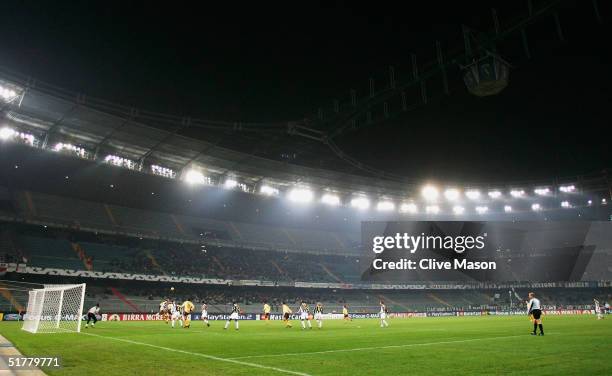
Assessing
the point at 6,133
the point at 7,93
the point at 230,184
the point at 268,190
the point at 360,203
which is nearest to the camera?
the point at 7,93

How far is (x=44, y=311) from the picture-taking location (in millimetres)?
25188

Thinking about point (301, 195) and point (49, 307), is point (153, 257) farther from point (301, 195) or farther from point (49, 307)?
point (49, 307)

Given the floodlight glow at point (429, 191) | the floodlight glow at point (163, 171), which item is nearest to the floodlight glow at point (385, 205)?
the floodlight glow at point (429, 191)

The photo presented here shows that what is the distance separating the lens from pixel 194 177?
5434 cm

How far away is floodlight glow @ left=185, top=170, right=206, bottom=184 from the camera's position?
53.5 m

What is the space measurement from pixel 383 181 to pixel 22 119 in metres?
41.7

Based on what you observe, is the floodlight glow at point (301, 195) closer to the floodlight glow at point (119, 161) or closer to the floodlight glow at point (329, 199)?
the floodlight glow at point (329, 199)

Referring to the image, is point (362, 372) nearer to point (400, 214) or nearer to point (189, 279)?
point (189, 279)

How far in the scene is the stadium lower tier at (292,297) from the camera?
154ft

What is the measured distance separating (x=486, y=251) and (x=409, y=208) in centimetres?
1565

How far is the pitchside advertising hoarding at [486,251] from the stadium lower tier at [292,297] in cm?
259

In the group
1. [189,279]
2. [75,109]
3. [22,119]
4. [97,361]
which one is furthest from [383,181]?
[97,361]

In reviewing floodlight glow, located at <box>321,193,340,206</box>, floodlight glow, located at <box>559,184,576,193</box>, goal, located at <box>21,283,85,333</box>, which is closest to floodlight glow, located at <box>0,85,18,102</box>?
goal, located at <box>21,283,85,333</box>

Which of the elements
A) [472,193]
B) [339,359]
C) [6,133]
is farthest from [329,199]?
[339,359]
